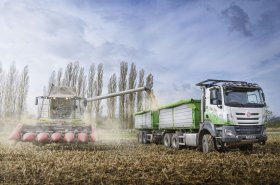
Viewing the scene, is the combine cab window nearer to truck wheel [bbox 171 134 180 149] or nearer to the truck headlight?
truck wheel [bbox 171 134 180 149]

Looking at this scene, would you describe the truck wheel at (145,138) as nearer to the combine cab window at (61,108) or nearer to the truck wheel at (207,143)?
the combine cab window at (61,108)

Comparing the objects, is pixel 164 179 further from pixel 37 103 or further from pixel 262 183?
pixel 37 103

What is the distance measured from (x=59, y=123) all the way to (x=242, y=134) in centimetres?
933

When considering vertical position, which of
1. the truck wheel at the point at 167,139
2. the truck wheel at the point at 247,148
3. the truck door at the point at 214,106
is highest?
the truck door at the point at 214,106

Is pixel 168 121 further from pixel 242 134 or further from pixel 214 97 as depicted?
pixel 242 134

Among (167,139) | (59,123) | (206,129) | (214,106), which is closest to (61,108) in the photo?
(59,123)

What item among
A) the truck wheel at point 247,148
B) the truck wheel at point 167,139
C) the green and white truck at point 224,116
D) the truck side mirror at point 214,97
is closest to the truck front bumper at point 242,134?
the green and white truck at point 224,116

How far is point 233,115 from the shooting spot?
14977 mm

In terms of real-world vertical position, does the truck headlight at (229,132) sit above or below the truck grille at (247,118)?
below

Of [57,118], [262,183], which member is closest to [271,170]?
[262,183]

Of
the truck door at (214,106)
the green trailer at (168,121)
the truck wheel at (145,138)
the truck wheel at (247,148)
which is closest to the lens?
the truck door at (214,106)

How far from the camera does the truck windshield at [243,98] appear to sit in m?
15.3

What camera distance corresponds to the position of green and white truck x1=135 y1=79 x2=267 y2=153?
15.1 meters

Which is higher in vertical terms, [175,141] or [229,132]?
[229,132]
